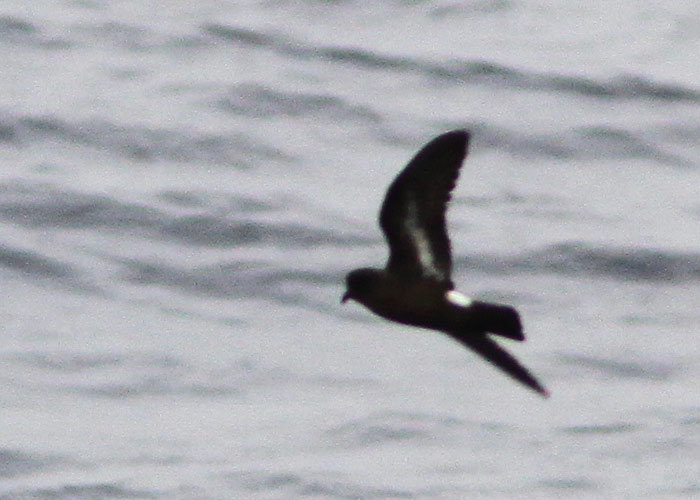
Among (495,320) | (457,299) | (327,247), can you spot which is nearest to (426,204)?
(457,299)

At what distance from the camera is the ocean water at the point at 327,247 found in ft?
33.1

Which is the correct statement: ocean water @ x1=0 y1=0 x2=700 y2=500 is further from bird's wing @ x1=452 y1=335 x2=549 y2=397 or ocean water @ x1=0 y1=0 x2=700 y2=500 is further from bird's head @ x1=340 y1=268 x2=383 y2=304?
bird's head @ x1=340 y1=268 x2=383 y2=304

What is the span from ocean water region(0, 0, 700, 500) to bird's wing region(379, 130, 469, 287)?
327 cm

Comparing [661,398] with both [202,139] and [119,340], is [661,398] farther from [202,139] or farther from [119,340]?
[202,139]

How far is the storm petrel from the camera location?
6363mm

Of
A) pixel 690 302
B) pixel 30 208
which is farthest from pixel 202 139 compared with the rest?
pixel 690 302

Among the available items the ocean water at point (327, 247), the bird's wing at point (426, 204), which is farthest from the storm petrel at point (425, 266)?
the ocean water at point (327, 247)

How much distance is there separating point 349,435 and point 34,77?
5.77 meters

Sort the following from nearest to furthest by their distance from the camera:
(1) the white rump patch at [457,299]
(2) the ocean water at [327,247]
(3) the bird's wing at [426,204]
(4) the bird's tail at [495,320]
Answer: (4) the bird's tail at [495,320], (1) the white rump patch at [457,299], (3) the bird's wing at [426,204], (2) the ocean water at [327,247]

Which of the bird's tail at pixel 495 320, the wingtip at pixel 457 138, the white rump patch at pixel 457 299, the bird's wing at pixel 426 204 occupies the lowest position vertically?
the bird's tail at pixel 495 320

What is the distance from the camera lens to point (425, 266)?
6480 mm

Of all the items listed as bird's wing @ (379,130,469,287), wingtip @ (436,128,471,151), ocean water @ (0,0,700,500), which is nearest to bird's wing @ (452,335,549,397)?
bird's wing @ (379,130,469,287)

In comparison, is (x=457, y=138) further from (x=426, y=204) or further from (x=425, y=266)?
(x=425, y=266)

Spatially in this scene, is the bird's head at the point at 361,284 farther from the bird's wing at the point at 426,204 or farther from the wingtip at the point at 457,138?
the wingtip at the point at 457,138
